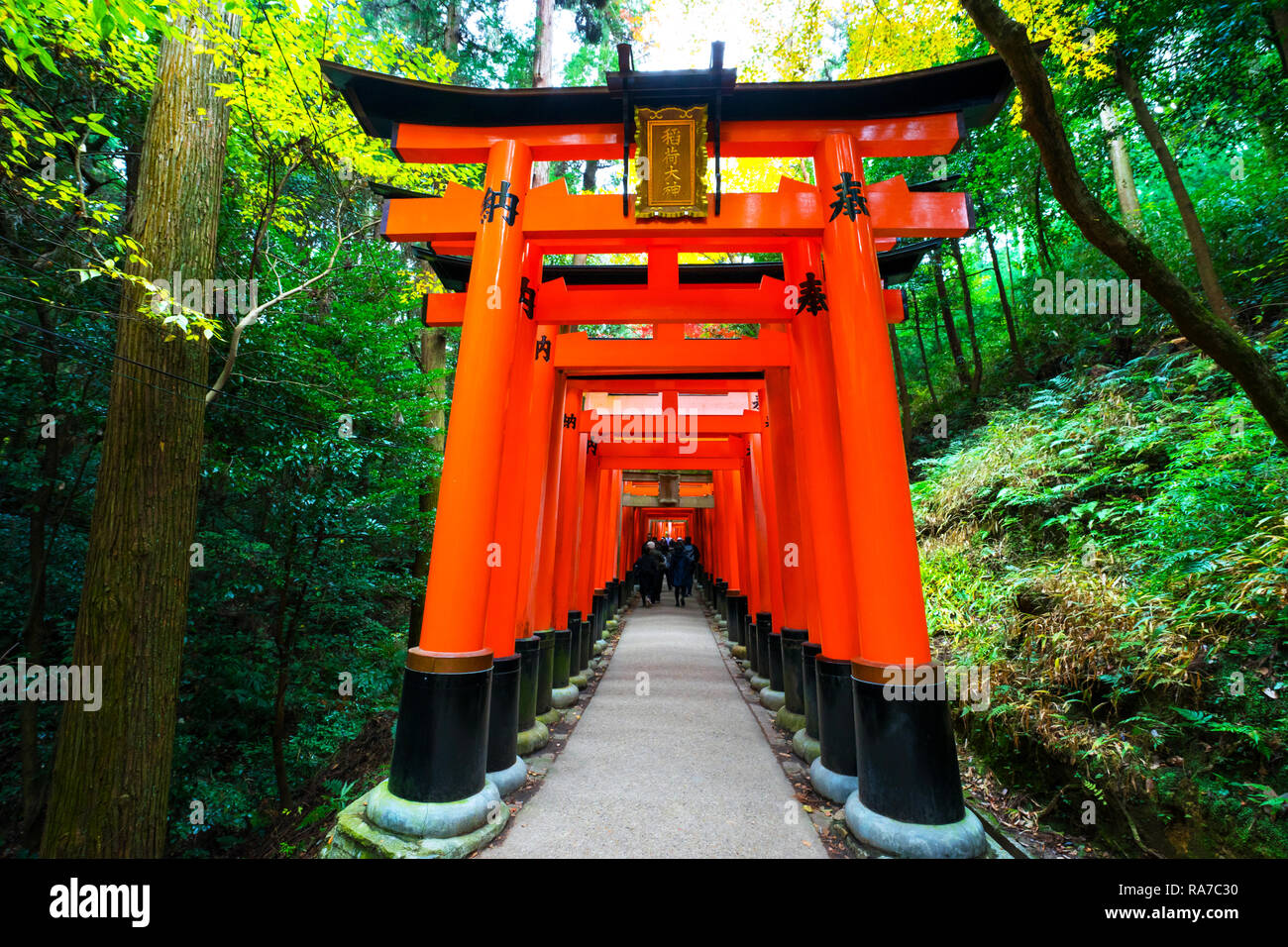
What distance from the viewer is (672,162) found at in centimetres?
392

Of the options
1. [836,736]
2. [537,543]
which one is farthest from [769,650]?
[537,543]

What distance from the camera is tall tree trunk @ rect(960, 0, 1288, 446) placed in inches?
96.4

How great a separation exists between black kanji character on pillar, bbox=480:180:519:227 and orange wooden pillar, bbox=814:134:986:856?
2.39 m

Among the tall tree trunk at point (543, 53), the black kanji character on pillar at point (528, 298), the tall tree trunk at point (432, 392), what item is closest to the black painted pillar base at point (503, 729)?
the black kanji character on pillar at point (528, 298)

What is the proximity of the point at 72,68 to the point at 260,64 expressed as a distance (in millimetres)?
2700

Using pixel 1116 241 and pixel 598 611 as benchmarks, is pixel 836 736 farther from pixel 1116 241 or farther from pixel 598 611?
pixel 598 611

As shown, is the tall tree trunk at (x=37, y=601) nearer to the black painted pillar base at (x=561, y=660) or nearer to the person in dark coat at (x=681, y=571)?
the black painted pillar base at (x=561, y=660)

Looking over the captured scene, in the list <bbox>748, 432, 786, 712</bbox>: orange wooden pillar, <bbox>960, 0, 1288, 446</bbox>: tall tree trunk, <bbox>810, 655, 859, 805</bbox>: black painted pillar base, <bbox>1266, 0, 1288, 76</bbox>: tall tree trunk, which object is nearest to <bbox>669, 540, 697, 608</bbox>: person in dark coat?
<bbox>748, 432, 786, 712</bbox>: orange wooden pillar

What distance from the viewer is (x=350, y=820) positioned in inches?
134

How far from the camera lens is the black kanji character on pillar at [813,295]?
185 inches

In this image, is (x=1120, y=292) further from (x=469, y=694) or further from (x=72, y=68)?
(x=72, y=68)

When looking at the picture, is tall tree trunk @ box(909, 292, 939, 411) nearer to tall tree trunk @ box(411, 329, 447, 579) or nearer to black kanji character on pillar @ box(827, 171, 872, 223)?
black kanji character on pillar @ box(827, 171, 872, 223)

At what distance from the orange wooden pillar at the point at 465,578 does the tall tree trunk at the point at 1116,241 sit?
3049 mm

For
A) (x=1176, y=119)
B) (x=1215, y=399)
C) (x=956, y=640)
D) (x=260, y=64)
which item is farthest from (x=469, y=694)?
(x=1176, y=119)
